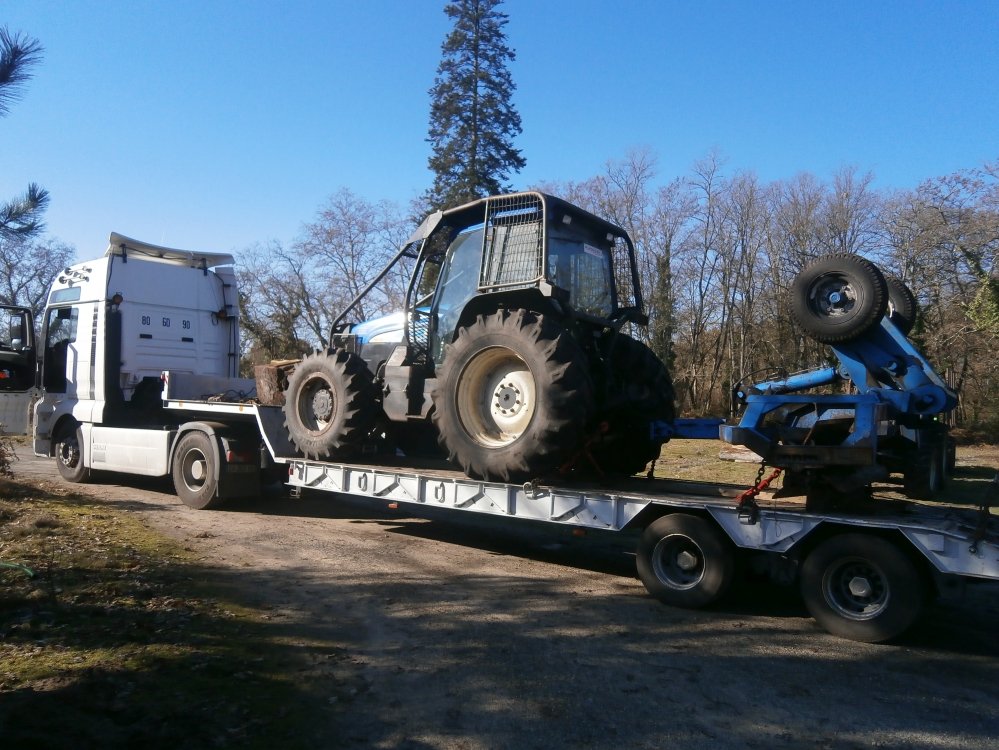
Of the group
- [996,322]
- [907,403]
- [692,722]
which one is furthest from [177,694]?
[996,322]

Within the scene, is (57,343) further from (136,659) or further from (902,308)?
(902,308)

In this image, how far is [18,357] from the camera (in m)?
7.82

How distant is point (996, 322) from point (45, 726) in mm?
25111

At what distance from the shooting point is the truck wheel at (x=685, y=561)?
6.26 meters

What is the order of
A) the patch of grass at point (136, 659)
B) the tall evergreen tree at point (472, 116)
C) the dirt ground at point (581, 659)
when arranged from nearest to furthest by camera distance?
the patch of grass at point (136, 659) → the dirt ground at point (581, 659) → the tall evergreen tree at point (472, 116)

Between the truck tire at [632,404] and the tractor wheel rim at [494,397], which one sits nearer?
the tractor wheel rim at [494,397]

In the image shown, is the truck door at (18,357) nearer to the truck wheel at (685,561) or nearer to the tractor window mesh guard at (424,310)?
the tractor window mesh guard at (424,310)

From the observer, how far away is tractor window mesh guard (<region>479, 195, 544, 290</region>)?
7680 mm

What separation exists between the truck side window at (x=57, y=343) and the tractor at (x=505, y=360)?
567 cm

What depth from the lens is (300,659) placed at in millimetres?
5059

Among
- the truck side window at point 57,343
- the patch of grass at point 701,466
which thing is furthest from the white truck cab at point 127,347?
the patch of grass at point 701,466

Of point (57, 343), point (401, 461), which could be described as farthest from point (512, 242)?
point (57, 343)

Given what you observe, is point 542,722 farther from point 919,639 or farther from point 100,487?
point 100,487

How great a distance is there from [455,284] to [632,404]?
2351 mm
